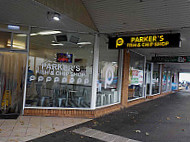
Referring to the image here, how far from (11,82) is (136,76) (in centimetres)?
688

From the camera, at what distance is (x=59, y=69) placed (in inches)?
257

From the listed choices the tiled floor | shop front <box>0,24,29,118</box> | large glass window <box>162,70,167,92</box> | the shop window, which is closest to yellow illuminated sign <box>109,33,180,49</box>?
the tiled floor

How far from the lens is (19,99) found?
6.60 metres

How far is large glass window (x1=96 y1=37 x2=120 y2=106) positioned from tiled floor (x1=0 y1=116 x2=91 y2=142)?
169 centimetres

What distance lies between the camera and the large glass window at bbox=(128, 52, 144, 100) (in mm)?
9867

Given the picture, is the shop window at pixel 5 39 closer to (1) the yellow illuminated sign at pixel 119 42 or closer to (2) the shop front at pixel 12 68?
(2) the shop front at pixel 12 68

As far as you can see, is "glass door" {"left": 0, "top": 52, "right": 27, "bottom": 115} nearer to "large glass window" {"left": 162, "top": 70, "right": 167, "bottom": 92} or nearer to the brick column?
the brick column

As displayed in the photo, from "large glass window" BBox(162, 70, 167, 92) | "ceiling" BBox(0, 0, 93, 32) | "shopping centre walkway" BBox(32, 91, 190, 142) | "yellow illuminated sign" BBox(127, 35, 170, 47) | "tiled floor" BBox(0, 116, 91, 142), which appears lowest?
"shopping centre walkway" BBox(32, 91, 190, 142)

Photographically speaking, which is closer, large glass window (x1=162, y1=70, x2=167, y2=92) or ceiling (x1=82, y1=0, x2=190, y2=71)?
ceiling (x1=82, y1=0, x2=190, y2=71)

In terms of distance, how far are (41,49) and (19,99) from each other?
203cm

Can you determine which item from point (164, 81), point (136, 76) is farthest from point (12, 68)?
point (164, 81)

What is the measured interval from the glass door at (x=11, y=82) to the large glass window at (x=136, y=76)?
5.55 m

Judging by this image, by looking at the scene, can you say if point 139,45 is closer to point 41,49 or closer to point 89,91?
point 89,91

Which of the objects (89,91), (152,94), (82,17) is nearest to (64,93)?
(89,91)
